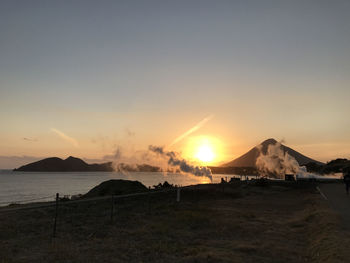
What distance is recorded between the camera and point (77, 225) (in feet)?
56.8

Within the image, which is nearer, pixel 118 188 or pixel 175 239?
pixel 175 239

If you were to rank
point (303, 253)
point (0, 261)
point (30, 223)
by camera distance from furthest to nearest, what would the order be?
point (30, 223) → point (303, 253) → point (0, 261)

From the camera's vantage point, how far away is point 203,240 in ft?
44.5

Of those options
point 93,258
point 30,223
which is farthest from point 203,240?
point 30,223

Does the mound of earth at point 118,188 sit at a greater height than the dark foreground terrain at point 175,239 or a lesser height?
greater

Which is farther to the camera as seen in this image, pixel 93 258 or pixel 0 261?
pixel 93 258

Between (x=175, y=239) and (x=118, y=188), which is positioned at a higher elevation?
(x=118, y=188)

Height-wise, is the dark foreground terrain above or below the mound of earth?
below

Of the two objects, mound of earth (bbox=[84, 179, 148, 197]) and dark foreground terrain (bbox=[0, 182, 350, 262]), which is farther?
mound of earth (bbox=[84, 179, 148, 197])

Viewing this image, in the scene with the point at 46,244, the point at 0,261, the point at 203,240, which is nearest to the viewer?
the point at 0,261

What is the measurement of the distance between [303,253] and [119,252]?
677cm

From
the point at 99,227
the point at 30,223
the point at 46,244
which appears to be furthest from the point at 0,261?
the point at 30,223

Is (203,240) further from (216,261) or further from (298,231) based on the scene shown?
(298,231)

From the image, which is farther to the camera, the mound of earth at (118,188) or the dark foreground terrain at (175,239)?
the mound of earth at (118,188)
